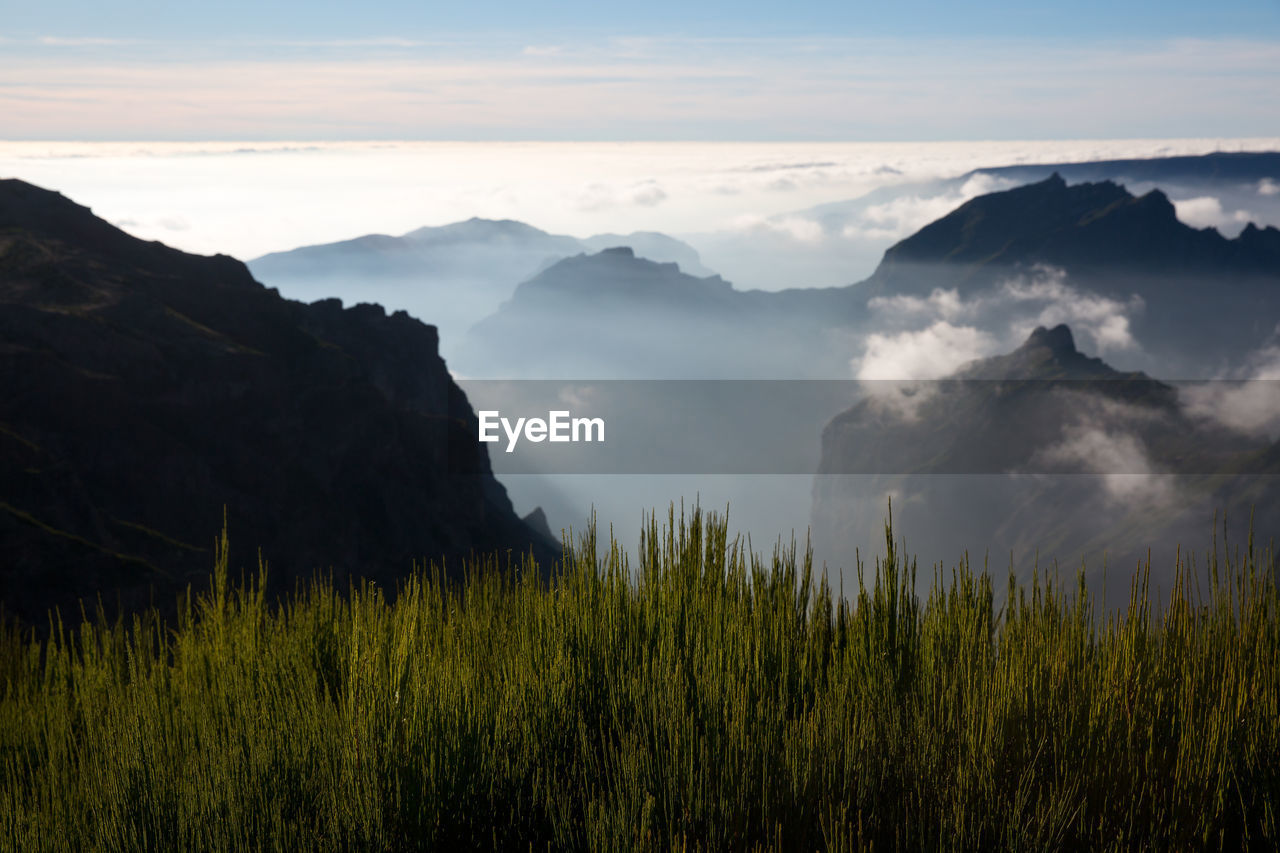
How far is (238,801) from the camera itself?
16.9 ft

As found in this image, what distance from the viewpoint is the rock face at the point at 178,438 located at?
48.3 metres

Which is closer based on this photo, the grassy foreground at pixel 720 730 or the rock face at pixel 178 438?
the grassy foreground at pixel 720 730

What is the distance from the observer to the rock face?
48.3 metres

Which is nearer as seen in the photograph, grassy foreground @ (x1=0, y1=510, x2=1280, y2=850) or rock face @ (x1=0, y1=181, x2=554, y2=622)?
grassy foreground @ (x1=0, y1=510, x2=1280, y2=850)

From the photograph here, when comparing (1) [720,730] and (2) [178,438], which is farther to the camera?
(2) [178,438]

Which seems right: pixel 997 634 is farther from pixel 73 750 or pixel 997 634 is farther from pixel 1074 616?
pixel 73 750

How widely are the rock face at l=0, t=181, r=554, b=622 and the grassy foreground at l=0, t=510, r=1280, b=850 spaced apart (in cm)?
4012

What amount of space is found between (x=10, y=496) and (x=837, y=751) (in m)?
53.2

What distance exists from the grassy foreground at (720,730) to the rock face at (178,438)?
4012cm

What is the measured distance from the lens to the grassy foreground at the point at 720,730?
470 cm

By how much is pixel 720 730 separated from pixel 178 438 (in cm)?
6034

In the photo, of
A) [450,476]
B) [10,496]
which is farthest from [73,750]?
[450,476]

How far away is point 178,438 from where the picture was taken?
58156 millimetres

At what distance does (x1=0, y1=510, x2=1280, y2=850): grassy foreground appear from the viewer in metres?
4.70
